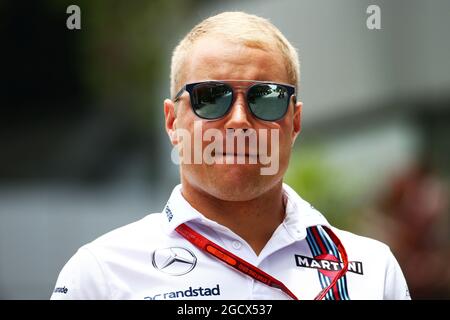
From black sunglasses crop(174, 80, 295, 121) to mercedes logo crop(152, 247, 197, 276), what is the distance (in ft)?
1.70

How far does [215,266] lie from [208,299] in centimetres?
13

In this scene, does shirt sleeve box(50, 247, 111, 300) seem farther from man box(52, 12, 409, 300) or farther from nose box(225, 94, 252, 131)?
nose box(225, 94, 252, 131)

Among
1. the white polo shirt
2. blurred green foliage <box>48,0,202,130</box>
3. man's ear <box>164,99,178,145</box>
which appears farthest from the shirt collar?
blurred green foliage <box>48,0,202,130</box>

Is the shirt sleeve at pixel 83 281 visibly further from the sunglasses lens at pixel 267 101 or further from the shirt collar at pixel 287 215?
the sunglasses lens at pixel 267 101

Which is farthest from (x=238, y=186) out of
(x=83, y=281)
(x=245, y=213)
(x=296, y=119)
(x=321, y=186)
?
(x=321, y=186)

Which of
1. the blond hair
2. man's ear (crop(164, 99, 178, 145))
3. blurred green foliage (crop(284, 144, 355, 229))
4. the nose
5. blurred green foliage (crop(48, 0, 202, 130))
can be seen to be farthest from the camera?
blurred green foliage (crop(48, 0, 202, 130))

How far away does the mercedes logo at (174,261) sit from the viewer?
357cm

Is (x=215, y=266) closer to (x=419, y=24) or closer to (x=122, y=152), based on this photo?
(x=419, y=24)

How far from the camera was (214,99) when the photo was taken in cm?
349

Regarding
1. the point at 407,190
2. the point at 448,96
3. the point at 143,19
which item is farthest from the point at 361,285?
the point at 143,19

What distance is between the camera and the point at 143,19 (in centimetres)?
1204

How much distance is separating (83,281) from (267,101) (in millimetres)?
950

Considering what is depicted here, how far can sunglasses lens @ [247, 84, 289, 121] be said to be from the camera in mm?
3492
